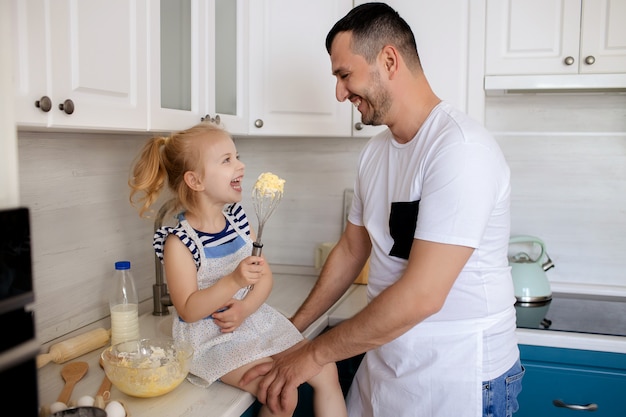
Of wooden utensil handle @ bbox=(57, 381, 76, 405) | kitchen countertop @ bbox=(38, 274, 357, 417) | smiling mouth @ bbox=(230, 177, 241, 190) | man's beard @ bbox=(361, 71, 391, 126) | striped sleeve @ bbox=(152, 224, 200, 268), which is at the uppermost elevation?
man's beard @ bbox=(361, 71, 391, 126)

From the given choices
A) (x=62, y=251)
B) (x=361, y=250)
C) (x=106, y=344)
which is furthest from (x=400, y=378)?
(x=62, y=251)

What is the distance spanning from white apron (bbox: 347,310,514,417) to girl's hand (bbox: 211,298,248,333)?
14.7 inches

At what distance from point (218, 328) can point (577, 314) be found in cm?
128

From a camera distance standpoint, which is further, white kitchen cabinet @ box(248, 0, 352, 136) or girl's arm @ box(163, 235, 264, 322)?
white kitchen cabinet @ box(248, 0, 352, 136)

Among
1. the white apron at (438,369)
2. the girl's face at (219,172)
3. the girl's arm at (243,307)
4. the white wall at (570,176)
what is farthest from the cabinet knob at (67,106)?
the white wall at (570,176)

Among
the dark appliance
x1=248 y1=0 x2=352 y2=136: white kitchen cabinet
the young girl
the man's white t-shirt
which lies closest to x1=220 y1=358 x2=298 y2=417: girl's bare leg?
the young girl

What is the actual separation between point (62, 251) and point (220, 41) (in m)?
0.82

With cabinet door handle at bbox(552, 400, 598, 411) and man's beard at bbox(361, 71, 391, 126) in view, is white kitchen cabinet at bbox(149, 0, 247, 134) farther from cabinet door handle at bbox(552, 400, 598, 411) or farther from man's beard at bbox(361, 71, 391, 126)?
cabinet door handle at bbox(552, 400, 598, 411)

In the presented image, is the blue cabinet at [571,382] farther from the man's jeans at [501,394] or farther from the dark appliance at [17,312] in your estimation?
the dark appliance at [17,312]

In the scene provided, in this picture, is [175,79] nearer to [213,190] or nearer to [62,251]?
[213,190]

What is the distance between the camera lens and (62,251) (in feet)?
5.54

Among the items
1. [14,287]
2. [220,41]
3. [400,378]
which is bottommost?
[400,378]

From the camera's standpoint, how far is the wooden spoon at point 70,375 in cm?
131

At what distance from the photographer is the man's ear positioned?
150 centimetres
